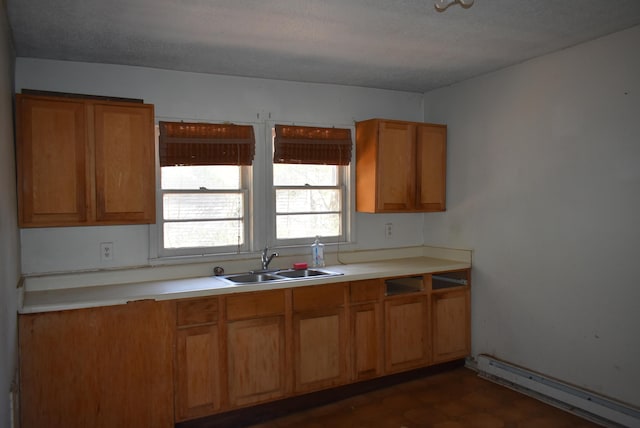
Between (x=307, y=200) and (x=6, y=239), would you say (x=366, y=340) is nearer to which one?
(x=307, y=200)

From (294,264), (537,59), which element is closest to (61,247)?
(294,264)

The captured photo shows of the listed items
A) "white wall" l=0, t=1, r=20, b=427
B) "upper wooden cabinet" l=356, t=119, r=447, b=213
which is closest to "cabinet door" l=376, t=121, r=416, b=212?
"upper wooden cabinet" l=356, t=119, r=447, b=213

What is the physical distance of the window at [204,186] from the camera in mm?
3438

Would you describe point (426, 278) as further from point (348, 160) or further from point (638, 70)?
point (638, 70)

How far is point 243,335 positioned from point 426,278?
1593 mm

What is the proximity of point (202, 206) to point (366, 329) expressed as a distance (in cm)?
158

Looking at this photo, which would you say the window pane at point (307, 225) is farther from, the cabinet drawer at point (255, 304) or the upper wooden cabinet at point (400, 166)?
the cabinet drawer at point (255, 304)

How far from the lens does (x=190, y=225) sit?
3.58 m

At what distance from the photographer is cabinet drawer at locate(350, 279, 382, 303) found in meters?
3.50

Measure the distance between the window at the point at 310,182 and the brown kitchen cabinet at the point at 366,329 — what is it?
0.72m

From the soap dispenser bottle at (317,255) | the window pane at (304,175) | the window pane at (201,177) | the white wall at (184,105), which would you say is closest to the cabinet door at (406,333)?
the soap dispenser bottle at (317,255)

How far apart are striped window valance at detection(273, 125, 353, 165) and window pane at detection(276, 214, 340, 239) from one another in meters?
0.48

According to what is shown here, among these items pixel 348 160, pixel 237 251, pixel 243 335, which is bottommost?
pixel 243 335

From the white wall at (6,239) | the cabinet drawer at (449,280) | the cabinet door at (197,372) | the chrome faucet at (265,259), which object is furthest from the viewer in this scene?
the cabinet drawer at (449,280)
